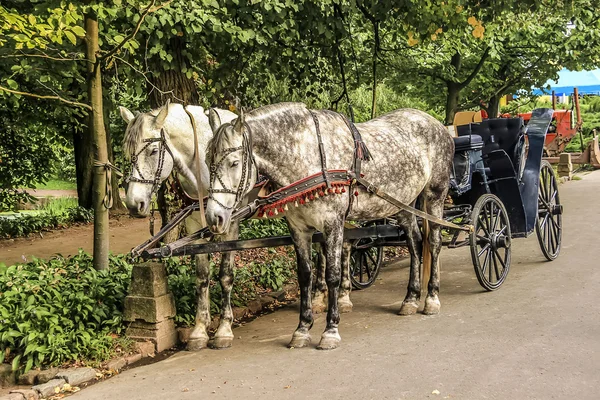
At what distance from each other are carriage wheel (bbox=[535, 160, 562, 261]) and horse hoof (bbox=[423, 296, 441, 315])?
8.81 ft

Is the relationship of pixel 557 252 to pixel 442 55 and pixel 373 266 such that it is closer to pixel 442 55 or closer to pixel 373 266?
pixel 373 266

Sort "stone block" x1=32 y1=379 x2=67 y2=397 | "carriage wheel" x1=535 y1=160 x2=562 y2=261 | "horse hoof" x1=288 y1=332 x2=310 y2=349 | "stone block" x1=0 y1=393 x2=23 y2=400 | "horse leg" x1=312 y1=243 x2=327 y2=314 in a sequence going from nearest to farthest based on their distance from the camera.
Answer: "stone block" x1=0 y1=393 x2=23 y2=400
"stone block" x1=32 y1=379 x2=67 y2=397
"horse hoof" x1=288 y1=332 x2=310 y2=349
"horse leg" x1=312 y1=243 x2=327 y2=314
"carriage wheel" x1=535 y1=160 x2=562 y2=261

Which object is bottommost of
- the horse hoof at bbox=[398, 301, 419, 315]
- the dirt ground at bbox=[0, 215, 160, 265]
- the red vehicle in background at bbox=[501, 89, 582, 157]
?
the horse hoof at bbox=[398, 301, 419, 315]

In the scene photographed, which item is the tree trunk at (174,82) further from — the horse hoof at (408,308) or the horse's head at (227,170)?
the horse's head at (227,170)

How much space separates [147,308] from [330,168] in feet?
6.49

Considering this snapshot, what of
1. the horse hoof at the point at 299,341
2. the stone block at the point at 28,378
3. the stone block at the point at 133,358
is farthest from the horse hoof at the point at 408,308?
the stone block at the point at 28,378

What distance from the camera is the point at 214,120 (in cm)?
570

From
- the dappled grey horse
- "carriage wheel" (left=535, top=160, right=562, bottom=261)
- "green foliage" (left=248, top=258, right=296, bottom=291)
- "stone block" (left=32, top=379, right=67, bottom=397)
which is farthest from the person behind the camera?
"carriage wheel" (left=535, top=160, right=562, bottom=261)

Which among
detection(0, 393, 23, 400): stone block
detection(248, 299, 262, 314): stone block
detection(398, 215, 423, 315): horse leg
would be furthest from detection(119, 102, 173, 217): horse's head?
detection(398, 215, 423, 315): horse leg

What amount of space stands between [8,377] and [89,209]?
35.6 feet

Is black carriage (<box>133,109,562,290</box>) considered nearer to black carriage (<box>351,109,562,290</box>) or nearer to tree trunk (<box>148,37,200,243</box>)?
black carriage (<box>351,109,562,290</box>)

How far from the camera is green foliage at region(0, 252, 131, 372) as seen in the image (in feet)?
18.2

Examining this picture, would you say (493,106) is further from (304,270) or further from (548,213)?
(304,270)

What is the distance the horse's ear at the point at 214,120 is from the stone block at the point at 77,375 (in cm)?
210
